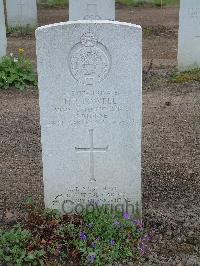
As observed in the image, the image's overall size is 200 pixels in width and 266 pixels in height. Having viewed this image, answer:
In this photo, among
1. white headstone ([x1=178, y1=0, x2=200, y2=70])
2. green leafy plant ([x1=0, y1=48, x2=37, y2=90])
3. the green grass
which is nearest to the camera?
green leafy plant ([x1=0, y1=48, x2=37, y2=90])

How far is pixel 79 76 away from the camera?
381 centimetres

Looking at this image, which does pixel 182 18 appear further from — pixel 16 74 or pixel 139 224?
pixel 139 224

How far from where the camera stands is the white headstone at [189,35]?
832 cm

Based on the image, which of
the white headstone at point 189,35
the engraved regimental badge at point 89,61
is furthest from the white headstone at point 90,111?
the white headstone at point 189,35

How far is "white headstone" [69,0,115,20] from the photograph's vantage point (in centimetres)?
916

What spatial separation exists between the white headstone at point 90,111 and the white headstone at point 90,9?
5511 millimetres

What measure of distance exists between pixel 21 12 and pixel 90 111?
961 centimetres

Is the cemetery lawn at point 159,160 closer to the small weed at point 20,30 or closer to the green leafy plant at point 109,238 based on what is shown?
the green leafy plant at point 109,238

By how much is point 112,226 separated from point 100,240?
131mm

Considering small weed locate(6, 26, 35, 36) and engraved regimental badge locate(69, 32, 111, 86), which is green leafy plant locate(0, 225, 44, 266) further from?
Result: small weed locate(6, 26, 35, 36)

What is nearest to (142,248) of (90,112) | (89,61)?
(90,112)

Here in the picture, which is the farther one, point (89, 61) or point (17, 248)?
point (89, 61)

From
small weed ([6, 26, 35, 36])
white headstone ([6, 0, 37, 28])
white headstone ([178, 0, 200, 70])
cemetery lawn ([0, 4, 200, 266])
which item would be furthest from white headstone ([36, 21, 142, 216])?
white headstone ([6, 0, 37, 28])

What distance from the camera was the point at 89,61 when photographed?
381cm
